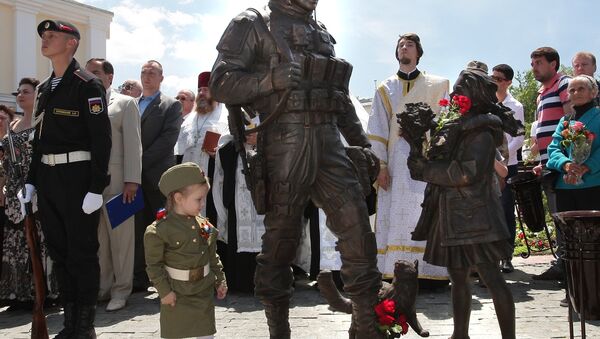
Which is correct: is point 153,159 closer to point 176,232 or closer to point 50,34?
point 50,34

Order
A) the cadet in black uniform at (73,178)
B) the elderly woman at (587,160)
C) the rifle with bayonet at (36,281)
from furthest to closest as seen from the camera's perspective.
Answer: the elderly woman at (587,160) → the cadet in black uniform at (73,178) → the rifle with bayonet at (36,281)

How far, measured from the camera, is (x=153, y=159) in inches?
283

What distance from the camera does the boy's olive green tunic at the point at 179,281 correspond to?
12.5 feet

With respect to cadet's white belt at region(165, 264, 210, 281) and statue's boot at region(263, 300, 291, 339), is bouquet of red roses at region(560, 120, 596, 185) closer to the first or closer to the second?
statue's boot at region(263, 300, 291, 339)

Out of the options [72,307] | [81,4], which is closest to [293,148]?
[72,307]

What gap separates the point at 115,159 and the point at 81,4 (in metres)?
17.7

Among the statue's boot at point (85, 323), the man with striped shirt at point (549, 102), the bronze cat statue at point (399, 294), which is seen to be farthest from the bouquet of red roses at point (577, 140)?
the statue's boot at point (85, 323)

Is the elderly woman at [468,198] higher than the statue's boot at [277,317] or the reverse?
higher

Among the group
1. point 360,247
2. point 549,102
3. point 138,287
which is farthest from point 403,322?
point 138,287

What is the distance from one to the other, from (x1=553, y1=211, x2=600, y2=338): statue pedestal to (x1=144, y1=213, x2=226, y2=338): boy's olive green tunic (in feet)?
7.80

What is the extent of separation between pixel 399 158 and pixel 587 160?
182cm

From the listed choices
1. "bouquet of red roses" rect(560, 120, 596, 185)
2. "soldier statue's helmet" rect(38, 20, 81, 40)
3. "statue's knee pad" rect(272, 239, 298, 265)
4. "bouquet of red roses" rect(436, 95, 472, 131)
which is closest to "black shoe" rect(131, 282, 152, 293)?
"soldier statue's helmet" rect(38, 20, 81, 40)

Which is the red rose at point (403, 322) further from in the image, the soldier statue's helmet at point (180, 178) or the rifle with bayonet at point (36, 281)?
the rifle with bayonet at point (36, 281)

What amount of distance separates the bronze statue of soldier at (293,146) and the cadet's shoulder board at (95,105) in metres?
1.46
